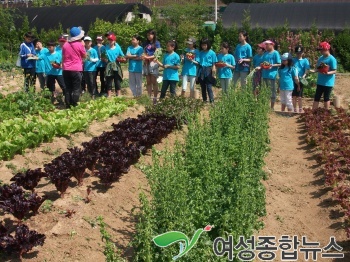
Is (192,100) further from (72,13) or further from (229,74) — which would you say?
(72,13)

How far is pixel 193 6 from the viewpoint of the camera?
96.8ft

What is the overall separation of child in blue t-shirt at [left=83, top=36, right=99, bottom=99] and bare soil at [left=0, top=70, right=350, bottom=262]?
9.65ft

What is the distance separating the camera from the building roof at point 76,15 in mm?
24812

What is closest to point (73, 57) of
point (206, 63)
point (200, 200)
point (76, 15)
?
point (206, 63)

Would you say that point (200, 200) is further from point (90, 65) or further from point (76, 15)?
point (76, 15)

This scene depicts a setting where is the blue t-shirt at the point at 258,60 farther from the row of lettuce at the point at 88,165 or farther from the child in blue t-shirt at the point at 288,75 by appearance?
the row of lettuce at the point at 88,165

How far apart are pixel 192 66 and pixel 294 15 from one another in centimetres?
1275

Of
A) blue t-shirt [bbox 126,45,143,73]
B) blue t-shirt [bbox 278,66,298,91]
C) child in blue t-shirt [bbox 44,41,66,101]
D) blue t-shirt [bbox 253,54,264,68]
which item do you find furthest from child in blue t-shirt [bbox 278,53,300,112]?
child in blue t-shirt [bbox 44,41,66,101]

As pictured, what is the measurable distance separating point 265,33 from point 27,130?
51.7 feet

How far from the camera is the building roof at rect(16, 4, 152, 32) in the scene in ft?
81.4

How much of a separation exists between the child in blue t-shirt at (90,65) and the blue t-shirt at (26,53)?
1263 mm

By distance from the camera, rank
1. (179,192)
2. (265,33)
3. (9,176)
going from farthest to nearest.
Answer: (265,33)
(9,176)
(179,192)

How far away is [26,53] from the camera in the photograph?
38.2 feet

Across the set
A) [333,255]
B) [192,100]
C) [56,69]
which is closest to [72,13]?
[56,69]
